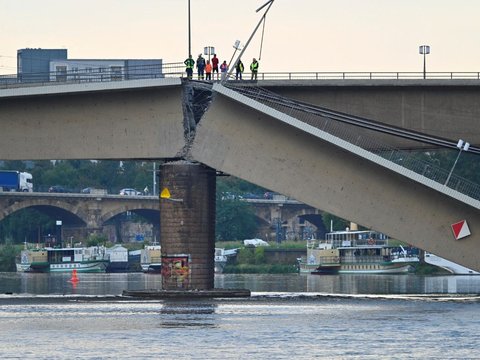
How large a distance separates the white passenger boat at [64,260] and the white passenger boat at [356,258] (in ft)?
75.8

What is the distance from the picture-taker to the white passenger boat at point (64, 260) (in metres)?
189

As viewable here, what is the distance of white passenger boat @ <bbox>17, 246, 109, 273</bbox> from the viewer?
189000mm

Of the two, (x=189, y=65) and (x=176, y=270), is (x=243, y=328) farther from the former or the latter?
(x=189, y=65)

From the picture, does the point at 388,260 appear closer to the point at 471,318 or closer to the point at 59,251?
the point at 59,251

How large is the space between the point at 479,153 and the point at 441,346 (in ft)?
90.6

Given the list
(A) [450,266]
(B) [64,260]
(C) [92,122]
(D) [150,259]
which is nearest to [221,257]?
(D) [150,259]

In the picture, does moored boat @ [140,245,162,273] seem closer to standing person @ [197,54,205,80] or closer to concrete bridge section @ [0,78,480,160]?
standing person @ [197,54,205,80]

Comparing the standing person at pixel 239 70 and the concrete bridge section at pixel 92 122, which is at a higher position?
the standing person at pixel 239 70

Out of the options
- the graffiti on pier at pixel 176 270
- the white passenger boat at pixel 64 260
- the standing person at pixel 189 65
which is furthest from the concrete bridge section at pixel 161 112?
the white passenger boat at pixel 64 260

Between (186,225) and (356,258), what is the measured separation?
91.4 metres

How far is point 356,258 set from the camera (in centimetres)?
17825

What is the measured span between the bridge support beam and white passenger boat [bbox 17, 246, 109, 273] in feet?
326

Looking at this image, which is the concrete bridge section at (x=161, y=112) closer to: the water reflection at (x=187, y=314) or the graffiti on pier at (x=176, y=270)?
the graffiti on pier at (x=176, y=270)

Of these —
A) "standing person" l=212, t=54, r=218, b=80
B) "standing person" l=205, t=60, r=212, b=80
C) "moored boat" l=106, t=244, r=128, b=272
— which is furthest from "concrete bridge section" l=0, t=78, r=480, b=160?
"moored boat" l=106, t=244, r=128, b=272
